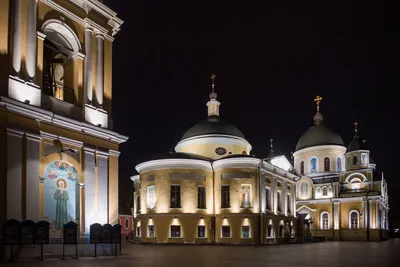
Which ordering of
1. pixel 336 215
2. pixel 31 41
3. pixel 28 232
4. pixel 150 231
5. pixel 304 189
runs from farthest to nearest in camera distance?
pixel 304 189 < pixel 336 215 < pixel 150 231 < pixel 31 41 < pixel 28 232

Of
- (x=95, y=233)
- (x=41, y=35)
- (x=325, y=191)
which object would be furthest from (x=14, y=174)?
(x=325, y=191)

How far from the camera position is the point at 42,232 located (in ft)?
51.5

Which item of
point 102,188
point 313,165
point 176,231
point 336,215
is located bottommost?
point 336,215

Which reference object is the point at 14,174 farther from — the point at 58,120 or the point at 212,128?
the point at 212,128

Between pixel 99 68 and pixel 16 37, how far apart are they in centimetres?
433

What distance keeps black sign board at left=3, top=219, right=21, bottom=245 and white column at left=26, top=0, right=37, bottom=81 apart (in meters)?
5.32

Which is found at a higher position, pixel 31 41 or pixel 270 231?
pixel 31 41

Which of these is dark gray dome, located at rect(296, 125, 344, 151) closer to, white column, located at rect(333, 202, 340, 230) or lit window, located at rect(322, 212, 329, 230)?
white column, located at rect(333, 202, 340, 230)

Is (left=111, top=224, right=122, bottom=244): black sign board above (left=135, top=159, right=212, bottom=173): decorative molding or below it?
below

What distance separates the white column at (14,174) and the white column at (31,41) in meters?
2.47

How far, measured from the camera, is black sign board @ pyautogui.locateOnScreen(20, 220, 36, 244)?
48.5 feet

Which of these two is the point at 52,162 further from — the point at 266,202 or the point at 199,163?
the point at 266,202

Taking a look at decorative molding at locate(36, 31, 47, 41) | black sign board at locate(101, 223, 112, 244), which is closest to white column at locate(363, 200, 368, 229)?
black sign board at locate(101, 223, 112, 244)

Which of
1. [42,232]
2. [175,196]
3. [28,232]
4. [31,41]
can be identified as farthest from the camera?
[175,196]
